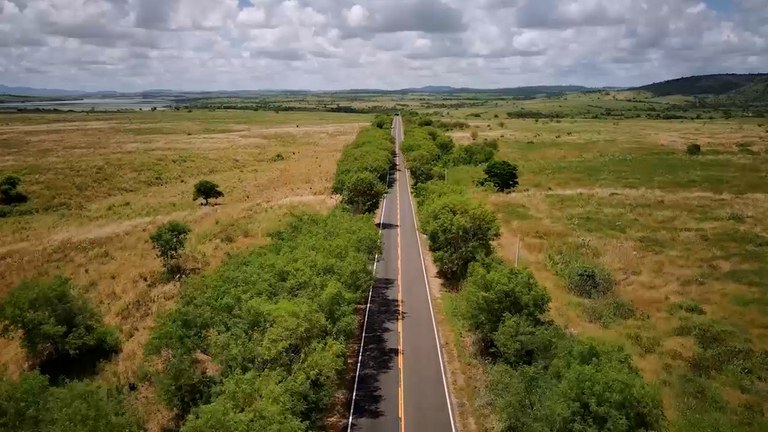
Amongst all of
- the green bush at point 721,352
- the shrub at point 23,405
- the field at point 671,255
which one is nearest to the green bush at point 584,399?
the field at point 671,255

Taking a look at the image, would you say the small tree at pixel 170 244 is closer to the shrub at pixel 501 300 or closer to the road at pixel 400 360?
the road at pixel 400 360

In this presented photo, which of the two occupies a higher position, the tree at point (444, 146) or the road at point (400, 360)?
the tree at point (444, 146)

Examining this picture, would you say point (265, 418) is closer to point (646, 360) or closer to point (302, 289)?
point (302, 289)

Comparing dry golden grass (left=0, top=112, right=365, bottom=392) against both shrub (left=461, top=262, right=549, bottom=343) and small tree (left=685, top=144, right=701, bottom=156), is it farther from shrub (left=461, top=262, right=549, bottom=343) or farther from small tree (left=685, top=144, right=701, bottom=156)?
small tree (left=685, top=144, right=701, bottom=156)

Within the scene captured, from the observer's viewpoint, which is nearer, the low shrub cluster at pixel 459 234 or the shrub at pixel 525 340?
the shrub at pixel 525 340

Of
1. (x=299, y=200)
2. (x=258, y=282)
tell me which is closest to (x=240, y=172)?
(x=299, y=200)

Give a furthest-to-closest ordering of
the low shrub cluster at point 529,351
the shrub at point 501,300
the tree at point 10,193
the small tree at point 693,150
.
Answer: the small tree at point 693,150 → the tree at point 10,193 → the shrub at point 501,300 → the low shrub cluster at point 529,351

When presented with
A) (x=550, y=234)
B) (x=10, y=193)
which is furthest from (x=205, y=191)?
(x=550, y=234)
